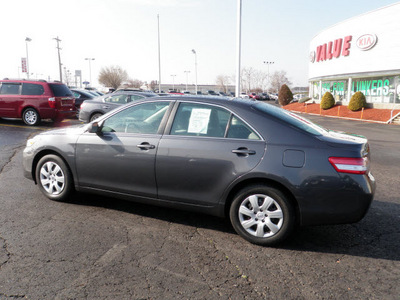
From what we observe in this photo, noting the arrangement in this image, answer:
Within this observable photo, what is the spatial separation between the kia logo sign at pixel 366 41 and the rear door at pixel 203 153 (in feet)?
89.0

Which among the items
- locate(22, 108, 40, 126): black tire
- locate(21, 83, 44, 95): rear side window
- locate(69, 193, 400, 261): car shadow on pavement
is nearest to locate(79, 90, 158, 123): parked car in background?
locate(21, 83, 44, 95): rear side window

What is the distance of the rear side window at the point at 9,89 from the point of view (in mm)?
12727

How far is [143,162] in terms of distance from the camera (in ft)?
13.0

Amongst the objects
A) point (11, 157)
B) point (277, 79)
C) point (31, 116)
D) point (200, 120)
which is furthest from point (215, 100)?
point (277, 79)

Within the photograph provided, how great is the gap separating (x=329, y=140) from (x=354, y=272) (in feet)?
4.24

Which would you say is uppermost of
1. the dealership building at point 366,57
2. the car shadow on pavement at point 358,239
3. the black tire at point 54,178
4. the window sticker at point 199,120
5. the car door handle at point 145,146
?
the dealership building at point 366,57

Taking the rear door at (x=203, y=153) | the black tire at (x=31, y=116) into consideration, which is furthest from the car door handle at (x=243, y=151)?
the black tire at (x=31, y=116)

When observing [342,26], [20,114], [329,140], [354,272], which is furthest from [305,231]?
[342,26]

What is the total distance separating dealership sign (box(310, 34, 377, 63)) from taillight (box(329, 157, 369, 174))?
88.8ft

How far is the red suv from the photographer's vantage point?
12.6 metres

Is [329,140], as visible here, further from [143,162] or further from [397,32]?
[397,32]

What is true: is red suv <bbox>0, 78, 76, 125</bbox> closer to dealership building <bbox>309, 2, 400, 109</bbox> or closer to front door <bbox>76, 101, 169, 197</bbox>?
front door <bbox>76, 101, 169, 197</bbox>

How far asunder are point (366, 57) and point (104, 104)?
23.2m

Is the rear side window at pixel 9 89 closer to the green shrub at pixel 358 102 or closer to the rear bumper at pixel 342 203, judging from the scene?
the rear bumper at pixel 342 203
